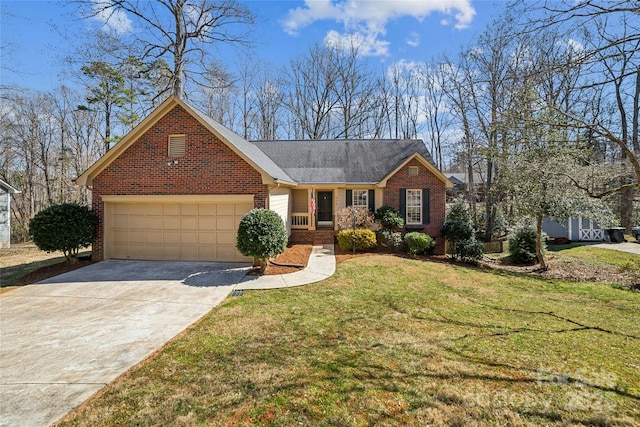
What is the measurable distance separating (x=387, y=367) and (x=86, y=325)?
216 inches

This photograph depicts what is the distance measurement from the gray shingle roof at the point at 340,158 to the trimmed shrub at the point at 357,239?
11.7 ft

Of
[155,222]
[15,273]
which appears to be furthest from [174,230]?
[15,273]

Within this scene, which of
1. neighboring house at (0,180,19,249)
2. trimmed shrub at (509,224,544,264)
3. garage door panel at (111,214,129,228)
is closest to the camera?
garage door panel at (111,214,129,228)

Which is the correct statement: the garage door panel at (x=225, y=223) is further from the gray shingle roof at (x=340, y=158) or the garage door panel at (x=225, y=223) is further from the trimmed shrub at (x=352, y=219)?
the gray shingle roof at (x=340, y=158)

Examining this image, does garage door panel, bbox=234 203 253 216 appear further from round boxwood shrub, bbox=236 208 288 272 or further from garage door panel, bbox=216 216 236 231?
round boxwood shrub, bbox=236 208 288 272

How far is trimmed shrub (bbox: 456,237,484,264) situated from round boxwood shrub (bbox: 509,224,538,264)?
234cm

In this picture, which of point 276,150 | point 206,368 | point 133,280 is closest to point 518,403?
point 206,368

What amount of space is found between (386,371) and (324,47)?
3063 centimetres

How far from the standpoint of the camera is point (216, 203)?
10.8m

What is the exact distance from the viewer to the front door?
1675cm

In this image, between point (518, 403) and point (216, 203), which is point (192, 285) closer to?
point (216, 203)

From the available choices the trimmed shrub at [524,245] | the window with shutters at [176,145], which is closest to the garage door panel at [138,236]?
the window with shutters at [176,145]

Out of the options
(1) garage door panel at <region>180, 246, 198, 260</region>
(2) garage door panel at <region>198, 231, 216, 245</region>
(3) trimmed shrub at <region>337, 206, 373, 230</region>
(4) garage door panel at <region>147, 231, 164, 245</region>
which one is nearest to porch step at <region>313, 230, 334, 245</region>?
(3) trimmed shrub at <region>337, 206, 373, 230</region>

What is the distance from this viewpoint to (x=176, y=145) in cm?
1063
